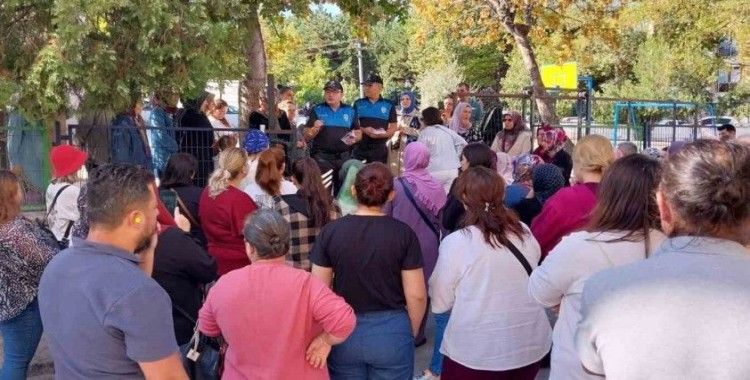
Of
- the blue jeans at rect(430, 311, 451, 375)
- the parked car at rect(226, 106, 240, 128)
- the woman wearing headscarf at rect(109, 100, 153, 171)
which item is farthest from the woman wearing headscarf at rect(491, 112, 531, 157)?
the blue jeans at rect(430, 311, 451, 375)

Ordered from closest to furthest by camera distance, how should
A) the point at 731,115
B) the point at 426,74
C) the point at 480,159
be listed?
the point at 480,159, the point at 731,115, the point at 426,74

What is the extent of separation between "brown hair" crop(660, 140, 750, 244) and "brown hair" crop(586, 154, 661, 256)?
1.14m

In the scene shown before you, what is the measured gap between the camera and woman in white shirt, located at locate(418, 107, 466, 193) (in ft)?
26.9

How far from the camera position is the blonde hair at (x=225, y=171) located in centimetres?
532

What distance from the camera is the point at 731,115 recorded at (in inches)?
1229

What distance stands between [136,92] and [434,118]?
317cm

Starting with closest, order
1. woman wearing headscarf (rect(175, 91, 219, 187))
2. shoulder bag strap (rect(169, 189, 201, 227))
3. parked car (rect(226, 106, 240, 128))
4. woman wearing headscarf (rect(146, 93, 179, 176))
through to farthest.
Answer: shoulder bag strap (rect(169, 189, 201, 227)), woman wearing headscarf (rect(146, 93, 179, 176)), woman wearing headscarf (rect(175, 91, 219, 187)), parked car (rect(226, 106, 240, 128))

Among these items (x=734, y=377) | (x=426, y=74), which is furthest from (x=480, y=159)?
(x=426, y=74)

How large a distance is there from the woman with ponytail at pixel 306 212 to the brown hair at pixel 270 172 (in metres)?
0.54

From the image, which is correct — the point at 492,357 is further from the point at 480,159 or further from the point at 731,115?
the point at 731,115

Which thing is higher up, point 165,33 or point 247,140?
point 165,33

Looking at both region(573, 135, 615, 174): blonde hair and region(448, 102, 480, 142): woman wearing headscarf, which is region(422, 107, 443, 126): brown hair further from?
region(573, 135, 615, 174): blonde hair

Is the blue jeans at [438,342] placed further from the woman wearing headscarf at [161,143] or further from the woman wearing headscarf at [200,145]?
the woman wearing headscarf at [161,143]

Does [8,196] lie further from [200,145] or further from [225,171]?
[200,145]
